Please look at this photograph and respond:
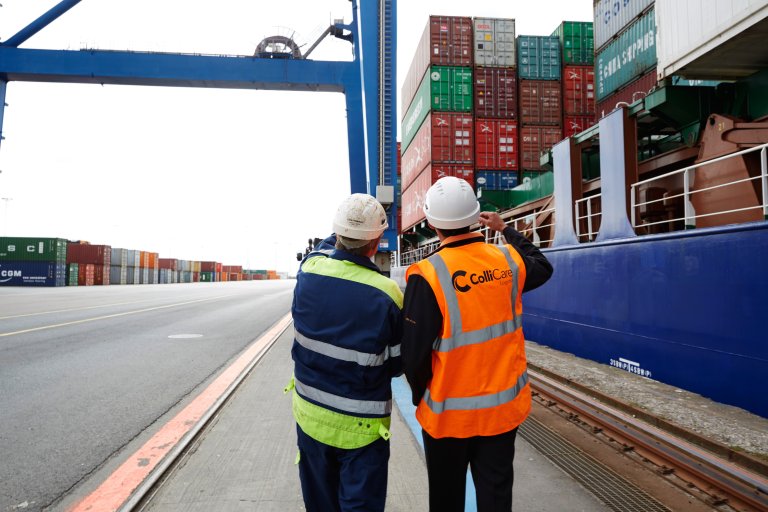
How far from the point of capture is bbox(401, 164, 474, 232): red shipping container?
54.6 ft

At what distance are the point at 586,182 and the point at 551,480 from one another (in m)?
7.08

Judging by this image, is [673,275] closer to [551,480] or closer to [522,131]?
[551,480]

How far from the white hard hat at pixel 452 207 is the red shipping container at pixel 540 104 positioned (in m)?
16.4

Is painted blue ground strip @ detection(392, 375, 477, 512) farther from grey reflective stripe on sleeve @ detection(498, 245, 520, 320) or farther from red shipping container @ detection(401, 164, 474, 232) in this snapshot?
red shipping container @ detection(401, 164, 474, 232)

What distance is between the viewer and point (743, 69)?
6.25 metres

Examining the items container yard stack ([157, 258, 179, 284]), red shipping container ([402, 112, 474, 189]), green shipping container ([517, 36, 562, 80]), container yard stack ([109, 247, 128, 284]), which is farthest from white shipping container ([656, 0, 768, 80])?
container yard stack ([157, 258, 179, 284])

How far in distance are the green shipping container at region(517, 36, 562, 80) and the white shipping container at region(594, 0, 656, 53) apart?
5.43m

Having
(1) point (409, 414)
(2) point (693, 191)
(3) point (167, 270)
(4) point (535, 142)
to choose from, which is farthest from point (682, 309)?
(3) point (167, 270)

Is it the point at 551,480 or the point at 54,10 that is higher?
the point at 54,10

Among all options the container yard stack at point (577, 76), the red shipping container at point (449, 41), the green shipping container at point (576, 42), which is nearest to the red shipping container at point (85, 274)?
the red shipping container at point (449, 41)

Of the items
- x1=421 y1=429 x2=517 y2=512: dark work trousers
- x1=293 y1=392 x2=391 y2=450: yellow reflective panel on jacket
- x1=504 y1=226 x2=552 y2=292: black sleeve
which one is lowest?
x1=421 y1=429 x2=517 y2=512: dark work trousers

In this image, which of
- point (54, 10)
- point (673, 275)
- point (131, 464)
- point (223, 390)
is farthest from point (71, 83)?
point (673, 275)

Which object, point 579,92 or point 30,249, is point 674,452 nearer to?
point 579,92

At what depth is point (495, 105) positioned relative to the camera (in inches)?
675
